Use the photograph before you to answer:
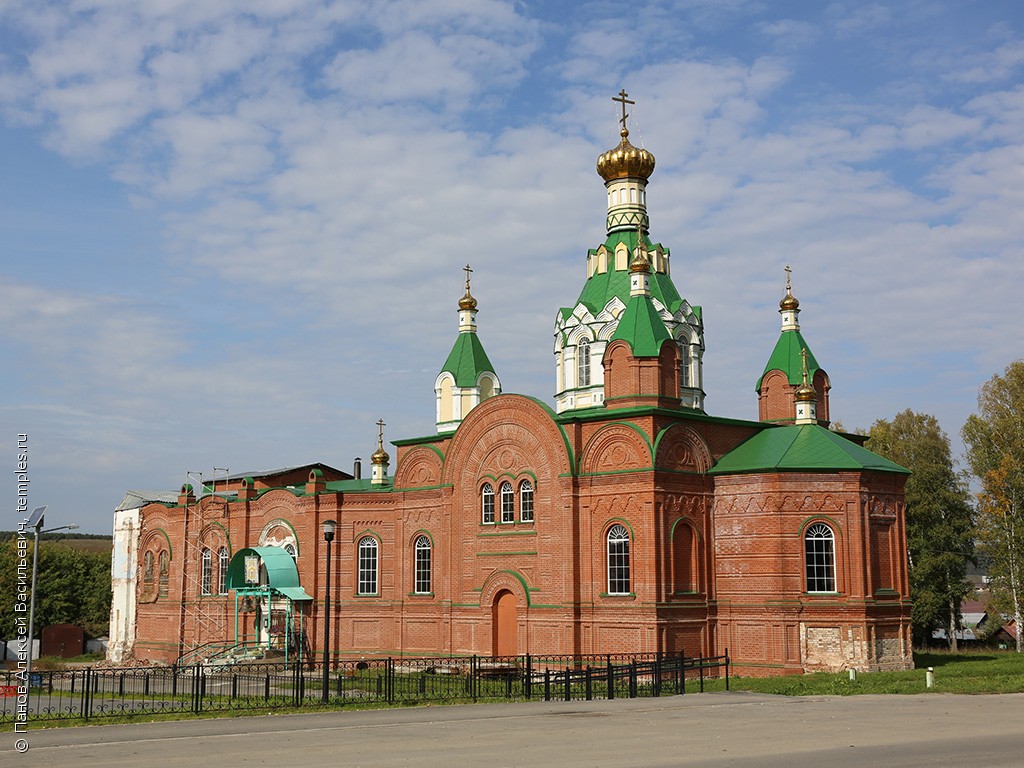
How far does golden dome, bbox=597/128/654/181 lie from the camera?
125 ft

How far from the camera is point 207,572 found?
4469 cm

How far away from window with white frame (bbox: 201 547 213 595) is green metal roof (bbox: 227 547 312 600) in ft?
11.5

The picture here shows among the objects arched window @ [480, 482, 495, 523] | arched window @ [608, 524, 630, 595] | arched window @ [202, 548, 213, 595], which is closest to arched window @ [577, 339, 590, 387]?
arched window @ [480, 482, 495, 523]

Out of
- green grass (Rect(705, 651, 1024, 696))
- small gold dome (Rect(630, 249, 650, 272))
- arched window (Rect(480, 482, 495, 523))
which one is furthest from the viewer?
arched window (Rect(480, 482, 495, 523))

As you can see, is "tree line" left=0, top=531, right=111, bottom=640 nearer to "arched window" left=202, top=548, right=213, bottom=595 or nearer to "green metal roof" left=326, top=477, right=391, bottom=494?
"arched window" left=202, top=548, right=213, bottom=595

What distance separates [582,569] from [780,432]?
7255 mm

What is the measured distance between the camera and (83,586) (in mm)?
65000

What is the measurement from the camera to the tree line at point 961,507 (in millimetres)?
42500

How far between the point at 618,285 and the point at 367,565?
43.6 feet

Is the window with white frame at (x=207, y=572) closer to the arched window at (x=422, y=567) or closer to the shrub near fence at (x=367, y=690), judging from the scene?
the arched window at (x=422, y=567)

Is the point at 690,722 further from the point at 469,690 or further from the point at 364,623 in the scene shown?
the point at 364,623

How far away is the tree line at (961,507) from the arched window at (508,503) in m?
17.8

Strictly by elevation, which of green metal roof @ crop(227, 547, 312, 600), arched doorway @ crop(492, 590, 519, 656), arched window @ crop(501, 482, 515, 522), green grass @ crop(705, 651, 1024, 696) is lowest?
Result: green grass @ crop(705, 651, 1024, 696)

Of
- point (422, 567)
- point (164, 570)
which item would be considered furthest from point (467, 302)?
point (164, 570)
